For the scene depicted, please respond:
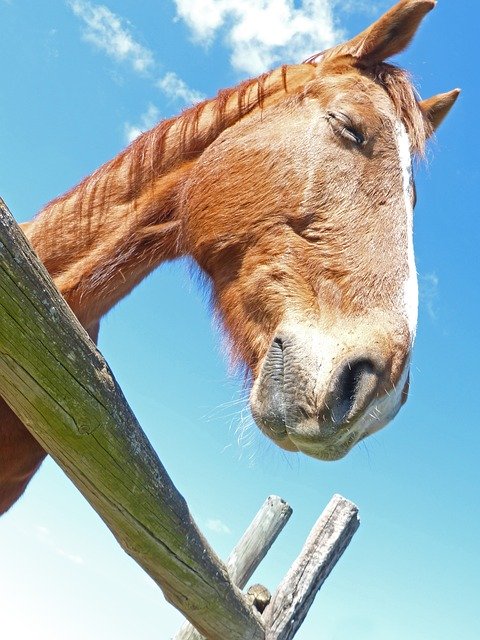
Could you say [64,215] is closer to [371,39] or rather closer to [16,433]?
[16,433]

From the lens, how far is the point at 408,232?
2.61 meters

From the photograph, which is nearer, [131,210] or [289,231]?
[289,231]

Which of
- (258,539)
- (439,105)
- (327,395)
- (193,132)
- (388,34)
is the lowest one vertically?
(327,395)

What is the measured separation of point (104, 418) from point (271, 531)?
10.4ft

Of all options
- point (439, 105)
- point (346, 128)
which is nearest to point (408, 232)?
point (346, 128)

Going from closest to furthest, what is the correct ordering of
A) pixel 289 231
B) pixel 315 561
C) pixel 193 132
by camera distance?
1. pixel 289 231
2. pixel 193 132
3. pixel 315 561

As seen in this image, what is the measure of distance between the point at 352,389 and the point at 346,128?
1423 mm

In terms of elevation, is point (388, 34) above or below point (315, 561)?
above

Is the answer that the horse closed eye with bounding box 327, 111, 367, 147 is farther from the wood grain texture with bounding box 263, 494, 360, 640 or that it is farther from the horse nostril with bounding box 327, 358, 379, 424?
the wood grain texture with bounding box 263, 494, 360, 640

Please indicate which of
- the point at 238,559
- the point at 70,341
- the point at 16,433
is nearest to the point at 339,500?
the point at 238,559

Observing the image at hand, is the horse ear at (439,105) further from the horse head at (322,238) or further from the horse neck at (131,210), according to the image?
the horse neck at (131,210)

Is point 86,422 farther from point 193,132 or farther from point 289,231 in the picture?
point 193,132

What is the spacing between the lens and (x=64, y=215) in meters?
3.18

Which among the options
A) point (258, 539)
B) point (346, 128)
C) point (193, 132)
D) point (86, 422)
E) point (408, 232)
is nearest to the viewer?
point (86, 422)
